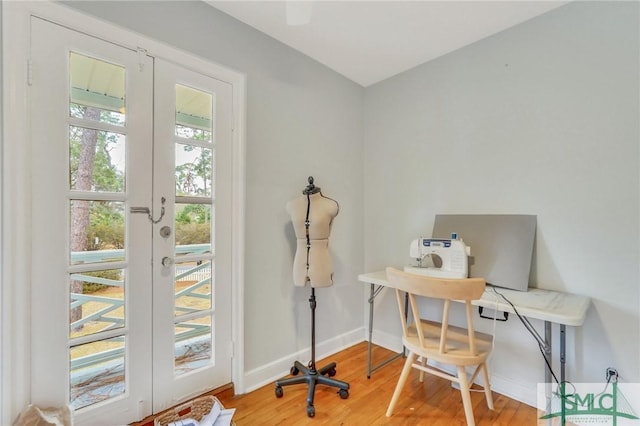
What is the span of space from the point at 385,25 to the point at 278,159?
3.83 feet

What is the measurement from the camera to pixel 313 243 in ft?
6.37

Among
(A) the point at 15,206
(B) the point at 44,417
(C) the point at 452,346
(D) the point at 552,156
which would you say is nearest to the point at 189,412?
(B) the point at 44,417

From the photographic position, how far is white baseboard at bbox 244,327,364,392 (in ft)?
6.50

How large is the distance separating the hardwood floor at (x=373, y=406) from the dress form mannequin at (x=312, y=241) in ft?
2.42

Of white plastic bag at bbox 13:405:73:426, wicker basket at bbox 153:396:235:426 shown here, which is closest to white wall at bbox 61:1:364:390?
wicker basket at bbox 153:396:235:426

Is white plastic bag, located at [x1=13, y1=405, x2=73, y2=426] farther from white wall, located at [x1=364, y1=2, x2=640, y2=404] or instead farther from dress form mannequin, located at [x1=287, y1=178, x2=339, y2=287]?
white wall, located at [x1=364, y1=2, x2=640, y2=404]

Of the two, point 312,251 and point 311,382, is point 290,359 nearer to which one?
point 311,382

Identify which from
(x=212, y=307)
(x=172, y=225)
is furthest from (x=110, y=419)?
(x=172, y=225)

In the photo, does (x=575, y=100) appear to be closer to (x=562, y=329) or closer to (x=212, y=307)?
(x=562, y=329)

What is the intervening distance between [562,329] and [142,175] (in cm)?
235

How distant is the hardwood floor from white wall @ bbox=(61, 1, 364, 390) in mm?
212

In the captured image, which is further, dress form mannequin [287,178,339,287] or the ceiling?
dress form mannequin [287,178,339,287]

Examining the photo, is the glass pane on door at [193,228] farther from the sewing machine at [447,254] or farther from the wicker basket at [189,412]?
the sewing machine at [447,254]

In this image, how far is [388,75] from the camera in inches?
103
